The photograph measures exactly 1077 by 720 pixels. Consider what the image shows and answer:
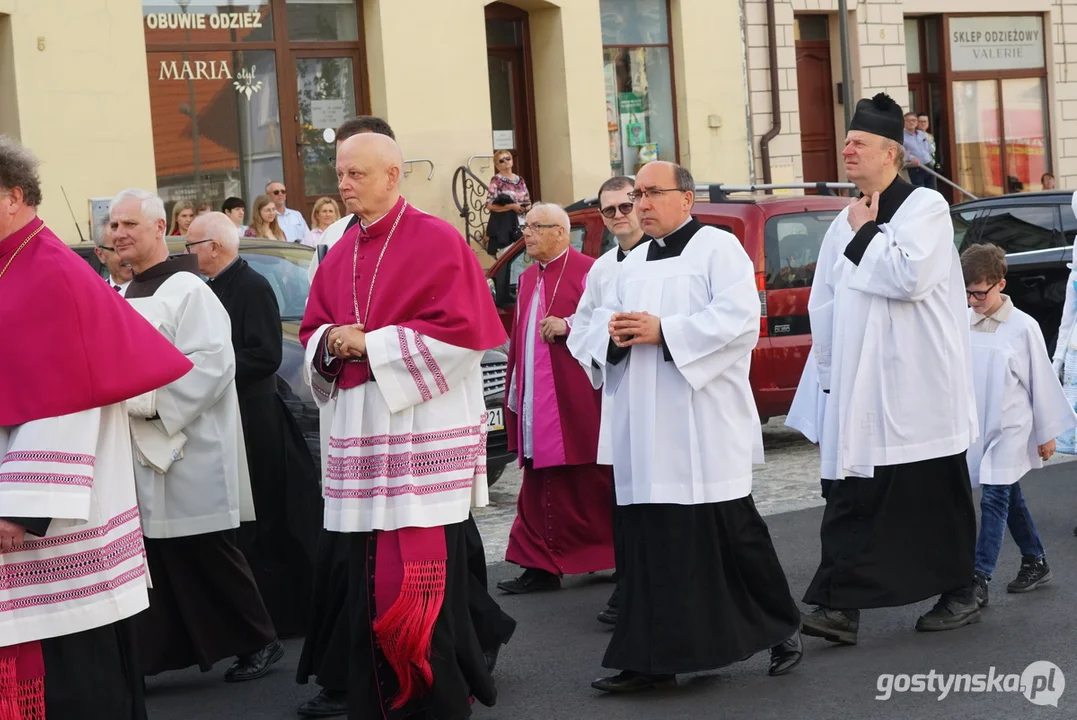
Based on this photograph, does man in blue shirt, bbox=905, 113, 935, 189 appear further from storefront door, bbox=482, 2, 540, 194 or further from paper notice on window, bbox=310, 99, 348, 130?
paper notice on window, bbox=310, 99, 348, 130

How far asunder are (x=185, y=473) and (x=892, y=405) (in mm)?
2882

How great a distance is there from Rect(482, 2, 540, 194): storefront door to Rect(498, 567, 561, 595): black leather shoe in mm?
12475

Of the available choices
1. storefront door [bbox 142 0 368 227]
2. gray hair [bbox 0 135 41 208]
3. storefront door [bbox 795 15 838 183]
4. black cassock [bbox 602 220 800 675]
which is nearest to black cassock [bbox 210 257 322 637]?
black cassock [bbox 602 220 800 675]

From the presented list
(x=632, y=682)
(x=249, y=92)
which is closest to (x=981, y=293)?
(x=632, y=682)

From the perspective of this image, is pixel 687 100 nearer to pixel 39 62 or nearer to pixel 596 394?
pixel 39 62

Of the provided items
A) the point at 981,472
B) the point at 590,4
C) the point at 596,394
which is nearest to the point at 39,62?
the point at 590,4

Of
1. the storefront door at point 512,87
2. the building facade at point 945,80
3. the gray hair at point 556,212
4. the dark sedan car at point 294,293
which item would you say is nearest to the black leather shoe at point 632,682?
the gray hair at point 556,212

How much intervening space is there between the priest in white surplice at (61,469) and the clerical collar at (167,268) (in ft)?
5.93

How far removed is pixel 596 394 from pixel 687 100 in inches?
536

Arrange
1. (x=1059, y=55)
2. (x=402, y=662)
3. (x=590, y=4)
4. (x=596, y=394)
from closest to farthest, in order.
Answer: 1. (x=402, y=662)
2. (x=596, y=394)
3. (x=590, y=4)
4. (x=1059, y=55)

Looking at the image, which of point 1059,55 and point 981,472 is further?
point 1059,55

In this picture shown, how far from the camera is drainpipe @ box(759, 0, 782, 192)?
2162cm

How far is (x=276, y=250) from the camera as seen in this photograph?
9.95 metres

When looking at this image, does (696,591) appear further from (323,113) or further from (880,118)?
(323,113)
